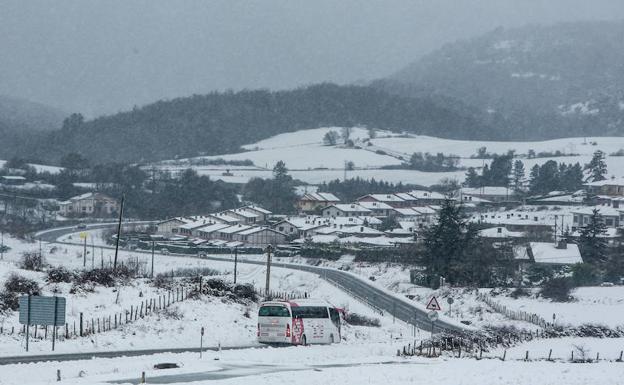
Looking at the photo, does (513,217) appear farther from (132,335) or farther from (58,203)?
(132,335)

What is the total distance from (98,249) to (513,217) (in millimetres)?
43690

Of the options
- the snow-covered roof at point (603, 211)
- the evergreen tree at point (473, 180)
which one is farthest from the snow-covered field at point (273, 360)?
the evergreen tree at point (473, 180)

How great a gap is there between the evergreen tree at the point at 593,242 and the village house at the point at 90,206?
208ft

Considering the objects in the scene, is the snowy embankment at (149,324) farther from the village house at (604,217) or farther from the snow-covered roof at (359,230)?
the village house at (604,217)

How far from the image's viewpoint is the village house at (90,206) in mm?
115312

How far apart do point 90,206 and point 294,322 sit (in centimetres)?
9118

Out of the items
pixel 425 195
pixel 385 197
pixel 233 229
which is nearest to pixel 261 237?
pixel 233 229

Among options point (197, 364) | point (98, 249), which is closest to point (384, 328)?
point (197, 364)

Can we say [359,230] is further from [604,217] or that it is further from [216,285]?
[216,285]

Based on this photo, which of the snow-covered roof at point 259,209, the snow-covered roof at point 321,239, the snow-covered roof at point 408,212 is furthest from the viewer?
the snow-covered roof at point 408,212

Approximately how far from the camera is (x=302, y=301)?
103 ft

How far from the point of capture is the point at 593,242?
74.6 meters

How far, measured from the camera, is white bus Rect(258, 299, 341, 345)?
30.2 m

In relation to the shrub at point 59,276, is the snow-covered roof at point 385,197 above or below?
above
